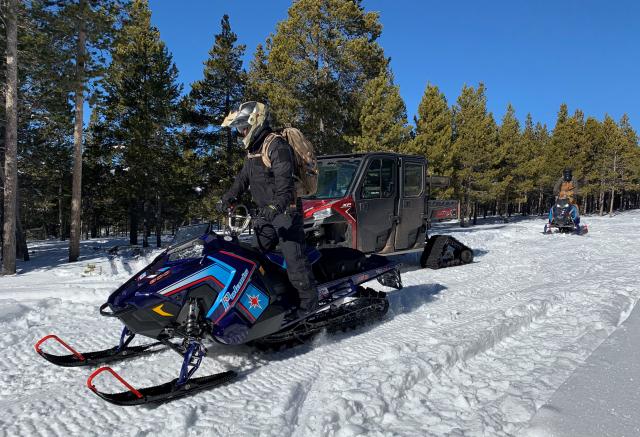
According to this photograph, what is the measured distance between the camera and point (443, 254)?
28.0 feet

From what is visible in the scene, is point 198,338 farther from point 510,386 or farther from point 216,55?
point 216,55

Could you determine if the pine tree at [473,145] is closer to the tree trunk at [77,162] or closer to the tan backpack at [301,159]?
the tree trunk at [77,162]

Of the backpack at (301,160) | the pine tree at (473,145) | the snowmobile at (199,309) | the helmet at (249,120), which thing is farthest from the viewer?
the pine tree at (473,145)

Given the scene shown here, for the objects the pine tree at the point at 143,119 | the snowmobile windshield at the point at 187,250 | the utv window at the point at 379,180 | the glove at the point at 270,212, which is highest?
the pine tree at the point at 143,119

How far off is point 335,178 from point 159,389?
530cm

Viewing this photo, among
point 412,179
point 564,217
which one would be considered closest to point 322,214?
point 412,179

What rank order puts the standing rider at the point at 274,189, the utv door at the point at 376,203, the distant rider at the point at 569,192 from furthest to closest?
1. the distant rider at the point at 569,192
2. the utv door at the point at 376,203
3. the standing rider at the point at 274,189

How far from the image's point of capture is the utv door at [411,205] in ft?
25.5

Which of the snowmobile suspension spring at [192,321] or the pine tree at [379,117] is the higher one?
Result: the pine tree at [379,117]

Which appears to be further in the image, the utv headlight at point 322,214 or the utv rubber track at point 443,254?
the utv rubber track at point 443,254

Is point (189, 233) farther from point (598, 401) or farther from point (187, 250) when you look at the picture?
point (598, 401)

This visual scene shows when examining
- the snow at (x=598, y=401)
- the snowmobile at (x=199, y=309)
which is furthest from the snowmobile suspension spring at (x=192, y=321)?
the snow at (x=598, y=401)

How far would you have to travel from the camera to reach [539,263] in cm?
834

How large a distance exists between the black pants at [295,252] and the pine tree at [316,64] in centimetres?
1359
